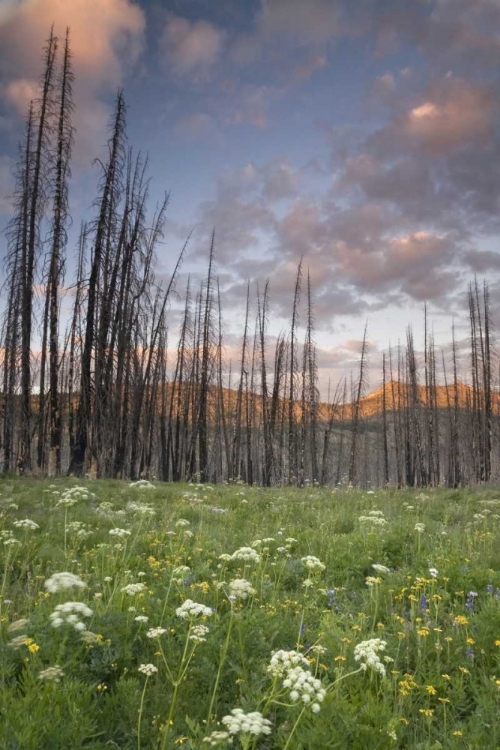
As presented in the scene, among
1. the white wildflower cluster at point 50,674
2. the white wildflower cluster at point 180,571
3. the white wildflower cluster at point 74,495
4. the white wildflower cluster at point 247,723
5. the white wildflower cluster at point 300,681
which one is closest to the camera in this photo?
the white wildflower cluster at point 247,723

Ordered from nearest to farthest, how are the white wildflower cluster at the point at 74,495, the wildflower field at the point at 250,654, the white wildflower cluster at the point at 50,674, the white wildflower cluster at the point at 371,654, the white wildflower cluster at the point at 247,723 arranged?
the white wildflower cluster at the point at 247,723, the white wildflower cluster at the point at 50,674, the wildflower field at the point at 250,654, the white wildflower cluster at the point at 371,654, the white wildflower cluster at the point at 74,495

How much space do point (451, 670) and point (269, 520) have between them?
658cm

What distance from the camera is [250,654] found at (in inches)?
152

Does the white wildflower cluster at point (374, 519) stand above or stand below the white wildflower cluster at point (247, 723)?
below

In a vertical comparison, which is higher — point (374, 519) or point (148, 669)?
point (374, 519)

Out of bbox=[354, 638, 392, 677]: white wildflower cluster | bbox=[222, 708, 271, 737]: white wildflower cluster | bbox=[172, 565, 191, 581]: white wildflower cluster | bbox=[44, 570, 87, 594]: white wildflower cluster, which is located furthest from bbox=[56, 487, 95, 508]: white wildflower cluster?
bbox=[222, 708, 271, 737]: white wildflower cluster

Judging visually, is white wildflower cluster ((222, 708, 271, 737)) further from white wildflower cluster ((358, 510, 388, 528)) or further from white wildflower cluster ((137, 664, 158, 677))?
white wildflower cluster ((358, 510, 388, 528))

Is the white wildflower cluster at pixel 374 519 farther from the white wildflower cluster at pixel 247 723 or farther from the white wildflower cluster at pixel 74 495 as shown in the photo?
the white wildflower cluster at pixel 247 723

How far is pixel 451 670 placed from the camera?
4035 mm

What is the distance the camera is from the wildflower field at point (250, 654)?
8.98 ft

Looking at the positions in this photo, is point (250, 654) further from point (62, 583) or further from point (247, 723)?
point (247, 723)

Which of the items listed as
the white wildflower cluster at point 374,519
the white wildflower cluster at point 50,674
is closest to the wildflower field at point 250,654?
the white wildflower cluster at point 50,674

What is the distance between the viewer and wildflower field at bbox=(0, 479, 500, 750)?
8.98ft

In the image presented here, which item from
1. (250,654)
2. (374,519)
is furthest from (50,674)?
(374,519)
